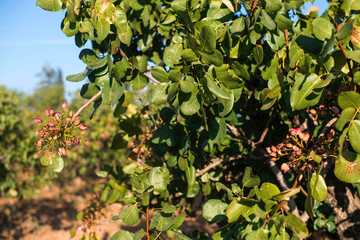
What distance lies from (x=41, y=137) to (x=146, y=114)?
34.9 inches

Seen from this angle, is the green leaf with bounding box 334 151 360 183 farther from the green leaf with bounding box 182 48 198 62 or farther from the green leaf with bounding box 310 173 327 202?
the green leaf with bounding box 182 48 198 62

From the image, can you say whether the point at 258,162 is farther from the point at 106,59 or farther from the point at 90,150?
the point at 90,150

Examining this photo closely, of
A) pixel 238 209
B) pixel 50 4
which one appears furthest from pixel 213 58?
pixel 50 4

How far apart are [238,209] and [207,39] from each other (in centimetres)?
57

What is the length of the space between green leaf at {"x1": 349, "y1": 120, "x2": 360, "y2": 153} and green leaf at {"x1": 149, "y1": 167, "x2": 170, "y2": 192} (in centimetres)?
76

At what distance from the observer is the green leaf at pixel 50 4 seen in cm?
111

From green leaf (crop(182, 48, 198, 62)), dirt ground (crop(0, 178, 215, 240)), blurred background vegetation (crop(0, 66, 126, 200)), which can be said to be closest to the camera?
green leaf (crop(182, 48, 198, 62))

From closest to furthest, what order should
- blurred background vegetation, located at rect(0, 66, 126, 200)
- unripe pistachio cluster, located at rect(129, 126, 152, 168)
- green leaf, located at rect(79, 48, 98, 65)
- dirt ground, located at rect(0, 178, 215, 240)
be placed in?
green leaf, located at rect(79, 48, 98, 65)
unripe pistachio cluster, located at rect(129, 126, 152, 168)
dirt ground, located at rect(0, 178, 215, 240)
blurred background vegetation, located at rect(0, 66, 126, 200)

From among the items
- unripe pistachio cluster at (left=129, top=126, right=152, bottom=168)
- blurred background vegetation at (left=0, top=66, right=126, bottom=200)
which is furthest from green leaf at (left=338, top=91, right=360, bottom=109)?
blurred background vegetation at (left=0, top=66, right=126, bottom=200)

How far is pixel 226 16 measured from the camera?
1192mm

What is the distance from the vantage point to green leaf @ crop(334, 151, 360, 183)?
876 millimetres

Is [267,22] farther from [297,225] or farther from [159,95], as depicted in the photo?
[297,225]

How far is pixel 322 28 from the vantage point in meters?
0.99

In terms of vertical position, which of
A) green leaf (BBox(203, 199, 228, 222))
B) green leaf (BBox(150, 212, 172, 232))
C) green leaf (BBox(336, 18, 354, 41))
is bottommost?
green leaf (BBox(150, 212, 172, 232))
